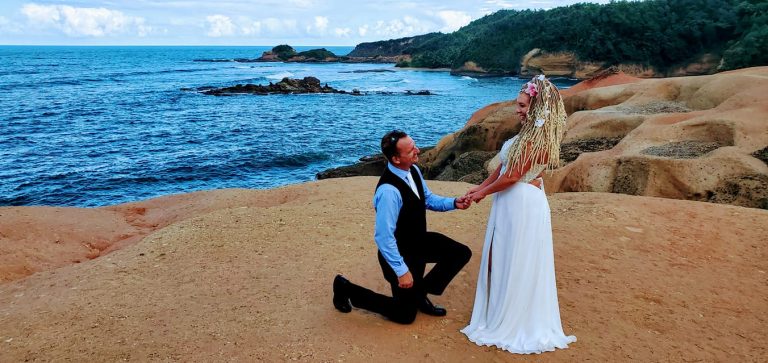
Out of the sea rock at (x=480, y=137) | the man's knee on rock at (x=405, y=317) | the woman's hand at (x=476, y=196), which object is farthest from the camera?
the sea rock at (x=480, y=137)

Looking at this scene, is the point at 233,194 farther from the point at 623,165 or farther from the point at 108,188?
the point at 108,188

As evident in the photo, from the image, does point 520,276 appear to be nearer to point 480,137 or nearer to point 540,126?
point 540,126

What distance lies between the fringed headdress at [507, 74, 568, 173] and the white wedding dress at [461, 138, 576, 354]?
126 millimetres

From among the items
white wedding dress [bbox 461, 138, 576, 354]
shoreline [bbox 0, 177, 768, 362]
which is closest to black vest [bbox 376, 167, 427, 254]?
white wedding dress [bbox 461, 138, 576, 354]

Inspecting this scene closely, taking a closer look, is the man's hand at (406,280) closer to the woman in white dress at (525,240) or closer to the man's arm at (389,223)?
the man's arm at (389,223)

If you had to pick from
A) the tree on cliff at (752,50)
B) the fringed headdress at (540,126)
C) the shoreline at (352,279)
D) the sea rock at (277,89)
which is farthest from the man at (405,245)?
the sea rock at (277,89)

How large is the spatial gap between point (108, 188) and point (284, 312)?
1645cm

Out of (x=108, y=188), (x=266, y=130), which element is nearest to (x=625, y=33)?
(x=266, y=130)

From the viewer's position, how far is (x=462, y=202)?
463cm

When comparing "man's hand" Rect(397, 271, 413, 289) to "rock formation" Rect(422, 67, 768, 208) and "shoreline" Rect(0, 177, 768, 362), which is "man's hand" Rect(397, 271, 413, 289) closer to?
"shoreline" Rect(0, 177, 768, 362)

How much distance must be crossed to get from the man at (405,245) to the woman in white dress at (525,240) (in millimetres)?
342

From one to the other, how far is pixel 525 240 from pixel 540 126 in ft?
2.92

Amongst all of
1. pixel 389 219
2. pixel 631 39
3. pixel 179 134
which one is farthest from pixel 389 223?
pixel 631 39

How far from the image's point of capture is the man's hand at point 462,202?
4.61m
